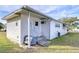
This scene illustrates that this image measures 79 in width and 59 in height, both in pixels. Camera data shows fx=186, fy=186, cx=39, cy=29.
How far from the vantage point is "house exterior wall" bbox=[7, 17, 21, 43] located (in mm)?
2813

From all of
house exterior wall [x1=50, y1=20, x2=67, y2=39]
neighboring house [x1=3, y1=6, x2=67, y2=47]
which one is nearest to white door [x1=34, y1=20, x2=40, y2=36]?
neighboring house [x1=3, y1=6, x2=67, y2=47]

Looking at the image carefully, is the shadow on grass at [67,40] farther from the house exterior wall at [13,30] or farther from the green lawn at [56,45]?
the house exterior wall at [13,30]

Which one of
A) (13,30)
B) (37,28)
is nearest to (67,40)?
(37,28)

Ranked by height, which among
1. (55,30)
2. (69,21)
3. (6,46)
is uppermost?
(69,21)

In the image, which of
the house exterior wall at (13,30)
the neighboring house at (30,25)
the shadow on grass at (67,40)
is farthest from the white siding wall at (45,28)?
the house exterior wall at (13,30)

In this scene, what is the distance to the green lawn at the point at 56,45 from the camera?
2.84 m

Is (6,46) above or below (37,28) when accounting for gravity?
below

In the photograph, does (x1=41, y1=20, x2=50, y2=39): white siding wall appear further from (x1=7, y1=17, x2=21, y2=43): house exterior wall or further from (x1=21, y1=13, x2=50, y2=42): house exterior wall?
(x1=7, y1=17, x2=21, y2=43): house exterior wall

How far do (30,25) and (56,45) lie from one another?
19.8 inches

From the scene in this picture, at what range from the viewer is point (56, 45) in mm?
2857

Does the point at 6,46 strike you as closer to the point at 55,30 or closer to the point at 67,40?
the point at 55,30
